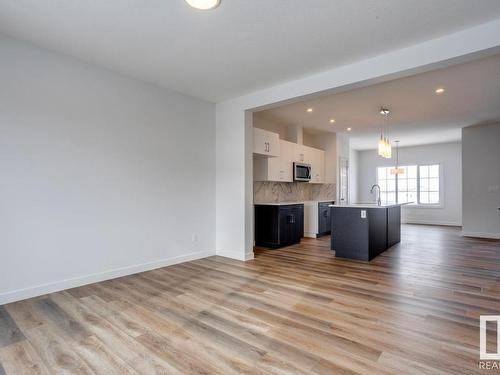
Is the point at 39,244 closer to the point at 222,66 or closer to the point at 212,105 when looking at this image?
the point at 222,66

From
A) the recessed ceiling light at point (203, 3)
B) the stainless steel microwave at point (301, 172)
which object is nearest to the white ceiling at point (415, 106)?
the stainless steel microwave at point (301, 172)

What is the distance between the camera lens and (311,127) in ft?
23.3

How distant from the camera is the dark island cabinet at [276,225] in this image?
5.52 metres

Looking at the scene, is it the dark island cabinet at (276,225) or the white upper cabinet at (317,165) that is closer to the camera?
the dark island cabinet at (276,225)

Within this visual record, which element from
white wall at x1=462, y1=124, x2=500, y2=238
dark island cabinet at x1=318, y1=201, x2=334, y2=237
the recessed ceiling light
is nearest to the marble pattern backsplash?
dark island cabinet at x1=318, y1=201, x2=334, y2=237

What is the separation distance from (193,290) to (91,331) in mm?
1122

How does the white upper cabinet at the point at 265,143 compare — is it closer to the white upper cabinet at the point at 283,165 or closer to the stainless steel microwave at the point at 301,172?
the white upper cabinet at the point at 283,165

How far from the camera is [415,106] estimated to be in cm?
523

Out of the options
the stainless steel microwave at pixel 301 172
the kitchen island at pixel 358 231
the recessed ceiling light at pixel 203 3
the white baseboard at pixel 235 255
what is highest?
the recessed ceiling light at pixel 203 3

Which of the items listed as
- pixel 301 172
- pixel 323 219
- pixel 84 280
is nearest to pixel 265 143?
pixel 301 172

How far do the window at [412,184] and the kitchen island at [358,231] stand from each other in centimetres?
541

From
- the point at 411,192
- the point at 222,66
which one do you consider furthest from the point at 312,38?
the point at 411,192

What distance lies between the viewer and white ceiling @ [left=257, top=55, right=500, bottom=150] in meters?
3.97

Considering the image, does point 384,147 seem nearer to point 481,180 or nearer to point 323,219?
point 323,219
